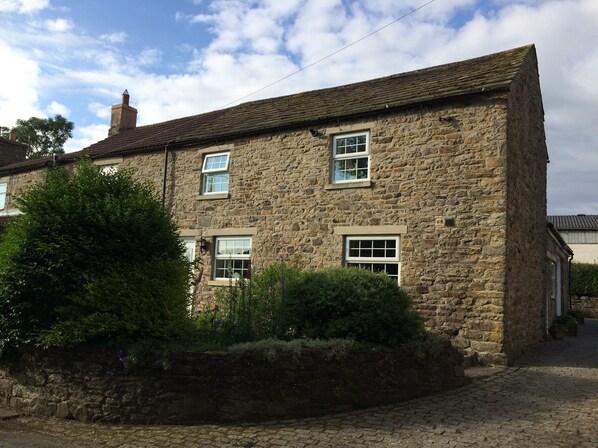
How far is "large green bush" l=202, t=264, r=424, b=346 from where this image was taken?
716 cm

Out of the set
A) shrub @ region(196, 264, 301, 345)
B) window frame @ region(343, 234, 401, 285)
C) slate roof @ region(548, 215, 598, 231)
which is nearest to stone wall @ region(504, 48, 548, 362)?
window frame @ region(343, 234, 401, 285)

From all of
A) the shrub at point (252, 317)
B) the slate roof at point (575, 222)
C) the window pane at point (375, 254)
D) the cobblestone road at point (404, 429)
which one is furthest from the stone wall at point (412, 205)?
the slate roof at point (575, 222)

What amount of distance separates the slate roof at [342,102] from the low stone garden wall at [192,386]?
7.13m

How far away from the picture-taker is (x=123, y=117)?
22.7 metres

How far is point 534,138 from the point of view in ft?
44.0

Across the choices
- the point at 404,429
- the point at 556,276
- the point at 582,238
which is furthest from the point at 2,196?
the point at 582,238

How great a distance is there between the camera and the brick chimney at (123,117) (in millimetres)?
22594

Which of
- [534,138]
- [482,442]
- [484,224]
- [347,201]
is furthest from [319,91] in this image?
[482,442]

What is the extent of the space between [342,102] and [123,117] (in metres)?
12.9

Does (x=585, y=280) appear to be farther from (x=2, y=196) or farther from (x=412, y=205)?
(x=2, y=196)

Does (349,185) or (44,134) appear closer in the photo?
(349,185)

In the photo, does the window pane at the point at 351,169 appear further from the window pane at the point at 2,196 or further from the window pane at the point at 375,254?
the window pane at the point at 2,196

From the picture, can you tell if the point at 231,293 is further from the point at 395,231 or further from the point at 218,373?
the point at 395,231

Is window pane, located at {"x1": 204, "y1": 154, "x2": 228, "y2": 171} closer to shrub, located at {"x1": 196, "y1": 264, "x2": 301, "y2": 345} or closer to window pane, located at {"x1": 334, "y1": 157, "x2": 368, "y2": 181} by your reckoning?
window pane, located at {"x1": 334, "y1": 157, "x2": 368, "y2": 181}
